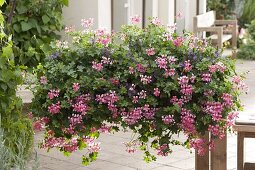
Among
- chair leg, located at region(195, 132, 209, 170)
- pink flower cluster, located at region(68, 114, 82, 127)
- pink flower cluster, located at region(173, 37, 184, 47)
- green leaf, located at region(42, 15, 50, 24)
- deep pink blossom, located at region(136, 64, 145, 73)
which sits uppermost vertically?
green leaf, located at region(42, 15, 50, 24)

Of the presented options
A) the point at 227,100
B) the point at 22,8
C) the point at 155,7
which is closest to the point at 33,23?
the point at 22,8

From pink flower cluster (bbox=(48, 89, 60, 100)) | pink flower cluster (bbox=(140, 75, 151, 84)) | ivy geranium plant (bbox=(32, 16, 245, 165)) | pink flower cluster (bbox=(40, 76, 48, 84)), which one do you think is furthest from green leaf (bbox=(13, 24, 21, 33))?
pink flower cluster (bbox=(140, 75, 151, 84))

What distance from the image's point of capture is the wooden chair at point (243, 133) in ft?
16.4

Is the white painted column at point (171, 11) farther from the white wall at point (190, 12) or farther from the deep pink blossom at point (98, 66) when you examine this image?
the deep pink blossom at point (98, 66)

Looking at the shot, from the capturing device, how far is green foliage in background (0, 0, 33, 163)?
5670 mm

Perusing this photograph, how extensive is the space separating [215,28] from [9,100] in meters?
9.87

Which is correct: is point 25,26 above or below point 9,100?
above

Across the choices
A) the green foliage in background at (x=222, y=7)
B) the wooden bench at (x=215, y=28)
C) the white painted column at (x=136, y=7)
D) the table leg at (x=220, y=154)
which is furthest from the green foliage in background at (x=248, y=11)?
the table leg at (x=220, y=154)

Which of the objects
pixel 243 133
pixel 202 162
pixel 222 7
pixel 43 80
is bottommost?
pixel 202 162

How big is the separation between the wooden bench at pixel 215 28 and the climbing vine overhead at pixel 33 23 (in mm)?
6034

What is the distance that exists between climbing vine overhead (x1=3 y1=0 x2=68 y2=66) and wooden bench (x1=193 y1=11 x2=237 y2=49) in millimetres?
6034

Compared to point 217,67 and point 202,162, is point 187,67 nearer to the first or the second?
point 217,67

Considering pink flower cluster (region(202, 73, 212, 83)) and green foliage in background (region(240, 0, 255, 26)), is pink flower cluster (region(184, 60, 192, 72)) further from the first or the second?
green foliage in background (region(240, 0, 255, 26))

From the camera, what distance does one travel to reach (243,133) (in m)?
5.55
